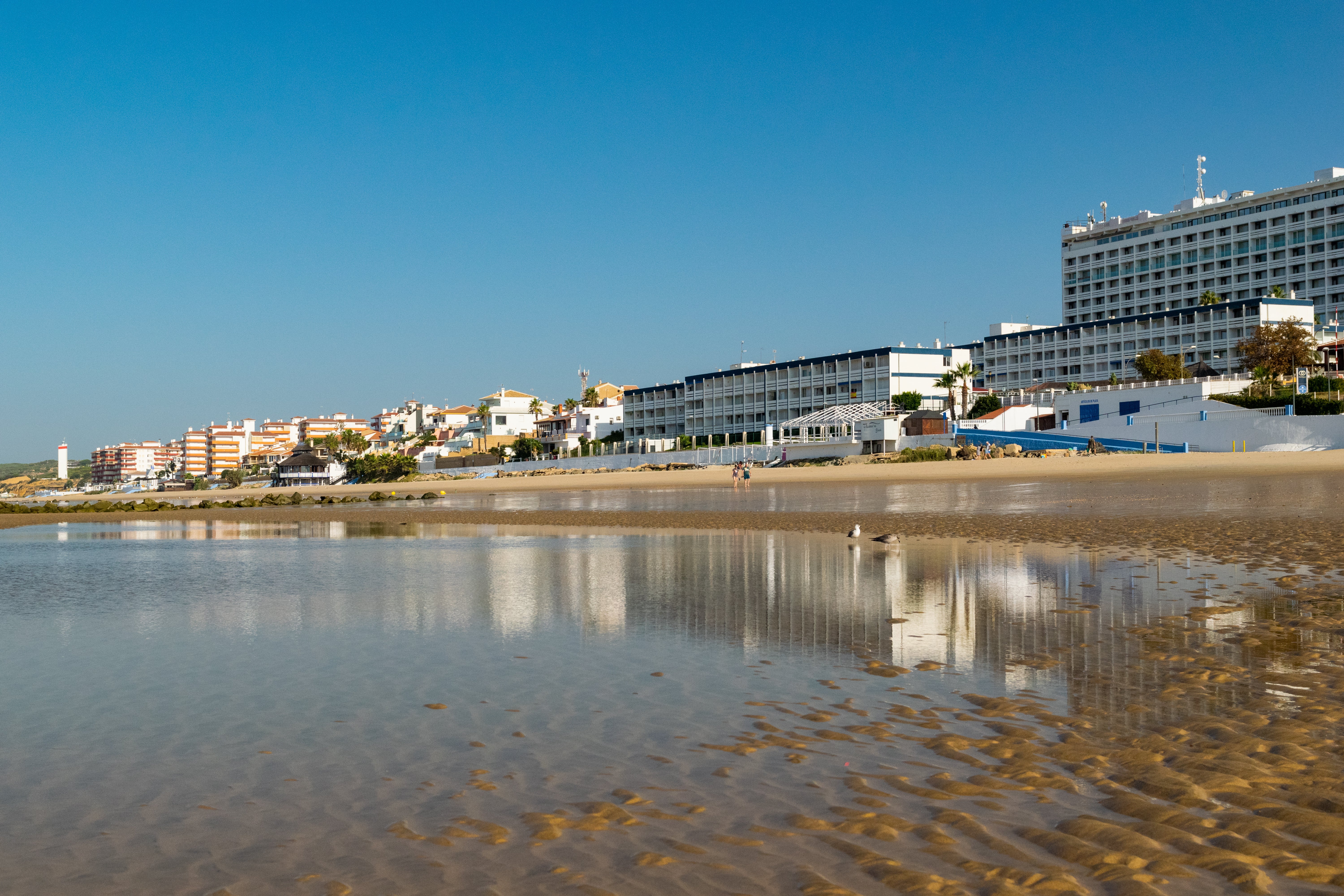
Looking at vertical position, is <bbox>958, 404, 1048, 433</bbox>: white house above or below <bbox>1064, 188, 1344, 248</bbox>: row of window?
below

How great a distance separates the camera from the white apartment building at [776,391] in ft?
368

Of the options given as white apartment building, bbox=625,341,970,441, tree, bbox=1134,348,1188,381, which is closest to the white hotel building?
white apartment building, bbox=625,341,970,441

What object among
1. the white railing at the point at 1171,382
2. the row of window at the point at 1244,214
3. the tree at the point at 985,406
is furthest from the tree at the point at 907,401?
the row of window at the point at 1244,214

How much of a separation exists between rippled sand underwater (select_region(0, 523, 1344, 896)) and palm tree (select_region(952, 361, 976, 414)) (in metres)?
87.0

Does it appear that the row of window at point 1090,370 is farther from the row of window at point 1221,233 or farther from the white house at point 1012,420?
the row of window at point 1221,233

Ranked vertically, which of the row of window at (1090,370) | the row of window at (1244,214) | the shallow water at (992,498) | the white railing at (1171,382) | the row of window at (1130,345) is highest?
the row of window at (1244,214)

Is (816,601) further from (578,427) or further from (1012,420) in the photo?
(578,427)

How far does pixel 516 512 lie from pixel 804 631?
28099 mm

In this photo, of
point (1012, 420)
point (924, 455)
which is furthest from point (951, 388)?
point (924, 455)

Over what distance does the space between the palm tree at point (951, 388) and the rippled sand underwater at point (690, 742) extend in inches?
3208

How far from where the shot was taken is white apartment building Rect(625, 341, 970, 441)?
368 feet

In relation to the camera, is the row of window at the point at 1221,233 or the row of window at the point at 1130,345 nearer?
the row of window at the point at 1130,345

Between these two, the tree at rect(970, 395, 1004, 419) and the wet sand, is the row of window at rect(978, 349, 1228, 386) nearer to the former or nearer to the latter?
the tree at rect(970, 395, 1004, 419)

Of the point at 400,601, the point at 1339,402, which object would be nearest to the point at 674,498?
the point at 400,601
